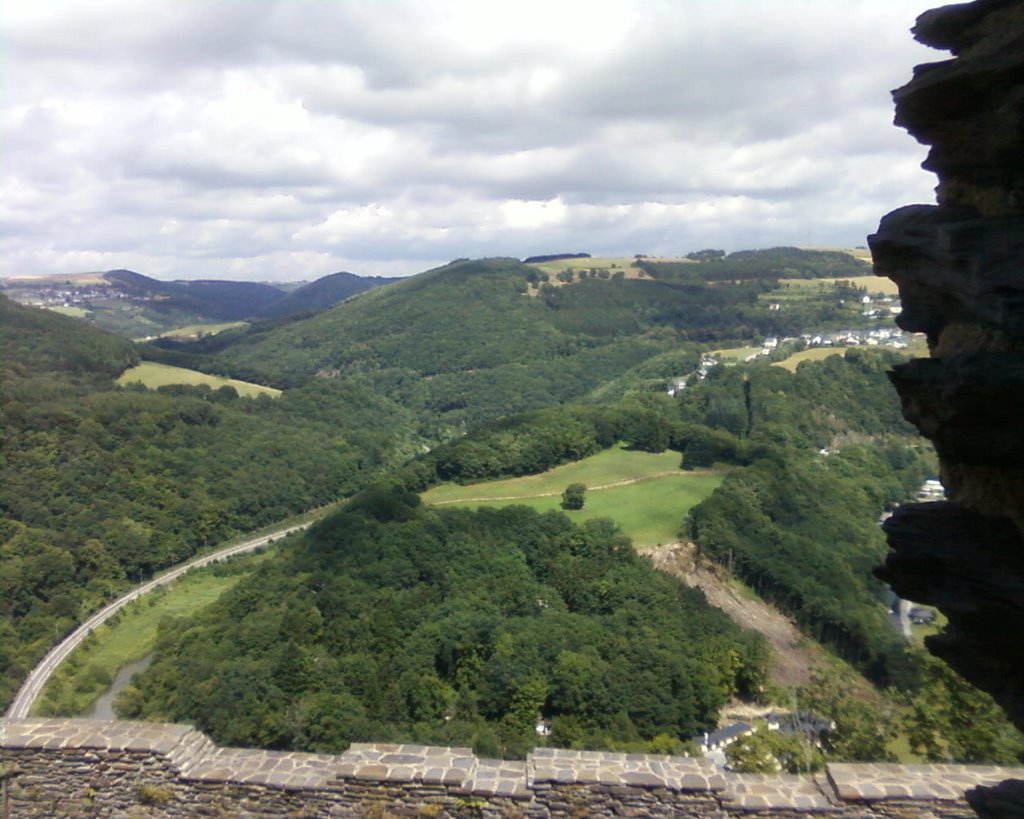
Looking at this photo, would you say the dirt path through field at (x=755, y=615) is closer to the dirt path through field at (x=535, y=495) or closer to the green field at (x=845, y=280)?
the dirt path through field at (x=535, y=495)

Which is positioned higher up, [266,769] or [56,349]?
[56,349]

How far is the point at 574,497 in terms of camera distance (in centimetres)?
4331

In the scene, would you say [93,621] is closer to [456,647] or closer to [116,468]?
[116,468]

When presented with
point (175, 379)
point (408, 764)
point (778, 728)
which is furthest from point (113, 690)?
point (175, 379)

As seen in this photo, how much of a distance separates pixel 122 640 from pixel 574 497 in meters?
29.0

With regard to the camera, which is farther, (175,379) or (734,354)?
(734,354)

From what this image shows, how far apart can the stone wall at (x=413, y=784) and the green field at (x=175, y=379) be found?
7963 cm

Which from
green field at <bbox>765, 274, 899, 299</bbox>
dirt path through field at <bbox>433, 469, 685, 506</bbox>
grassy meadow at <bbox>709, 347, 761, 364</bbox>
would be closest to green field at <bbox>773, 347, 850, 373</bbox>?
grassy meadow at <bbox>709, 347, 761, 364</bbox>

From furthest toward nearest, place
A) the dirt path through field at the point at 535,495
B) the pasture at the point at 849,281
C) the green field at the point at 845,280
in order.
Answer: the green field at the point at 845,280 → the pasture at the point at 849,281 → the dirt path through field at the point at 535,495

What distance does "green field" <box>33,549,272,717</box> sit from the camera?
34.3 metres

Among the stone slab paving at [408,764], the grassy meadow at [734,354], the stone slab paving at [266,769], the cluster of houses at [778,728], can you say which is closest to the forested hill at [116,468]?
the cluster of houses at [778,728]

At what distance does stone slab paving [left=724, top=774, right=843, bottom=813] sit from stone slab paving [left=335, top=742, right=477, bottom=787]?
2921 millimetres

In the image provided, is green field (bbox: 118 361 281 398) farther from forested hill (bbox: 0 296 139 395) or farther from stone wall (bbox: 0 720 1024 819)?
stone wall (bbox: 0 720 1024 819)

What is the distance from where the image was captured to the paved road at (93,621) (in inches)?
1371
